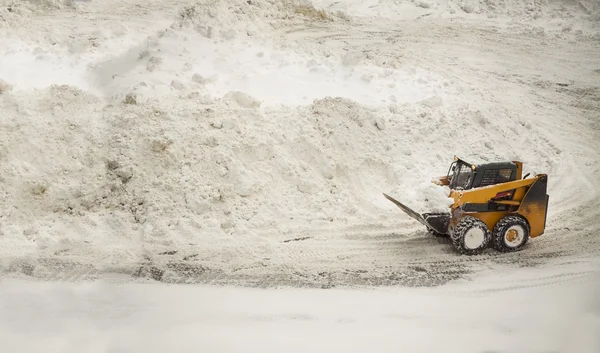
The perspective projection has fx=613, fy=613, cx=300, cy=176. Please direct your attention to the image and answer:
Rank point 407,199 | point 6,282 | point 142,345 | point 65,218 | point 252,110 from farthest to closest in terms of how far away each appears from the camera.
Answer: point 252,110, point 407,199, point 65,218, point 6,282, point 142,345

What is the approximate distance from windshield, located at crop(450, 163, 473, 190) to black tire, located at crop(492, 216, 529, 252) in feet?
2.17

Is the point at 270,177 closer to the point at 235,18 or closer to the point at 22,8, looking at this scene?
the point at 235,18

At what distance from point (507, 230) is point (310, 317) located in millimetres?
2934

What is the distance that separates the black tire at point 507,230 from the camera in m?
7.70

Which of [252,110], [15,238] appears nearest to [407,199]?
[252,110]

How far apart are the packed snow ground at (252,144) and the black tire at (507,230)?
0.58 feet

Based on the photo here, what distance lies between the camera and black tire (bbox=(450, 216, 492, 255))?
25.1ft

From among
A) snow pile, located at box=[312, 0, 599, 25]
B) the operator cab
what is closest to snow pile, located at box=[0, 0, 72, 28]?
snow pile, located at box=[312, 0, 599, 25]

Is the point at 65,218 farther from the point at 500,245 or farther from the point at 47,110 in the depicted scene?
the point at 500,245

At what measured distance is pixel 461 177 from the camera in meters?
8.16

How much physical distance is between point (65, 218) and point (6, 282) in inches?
59.7

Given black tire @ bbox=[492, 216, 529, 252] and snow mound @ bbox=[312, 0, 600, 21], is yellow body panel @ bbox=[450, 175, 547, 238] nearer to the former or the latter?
black tire @ bbox=[492, 216, 529, 252]

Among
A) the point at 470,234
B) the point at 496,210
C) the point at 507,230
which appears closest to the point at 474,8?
the point at 496,210

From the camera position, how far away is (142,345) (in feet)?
19.4
